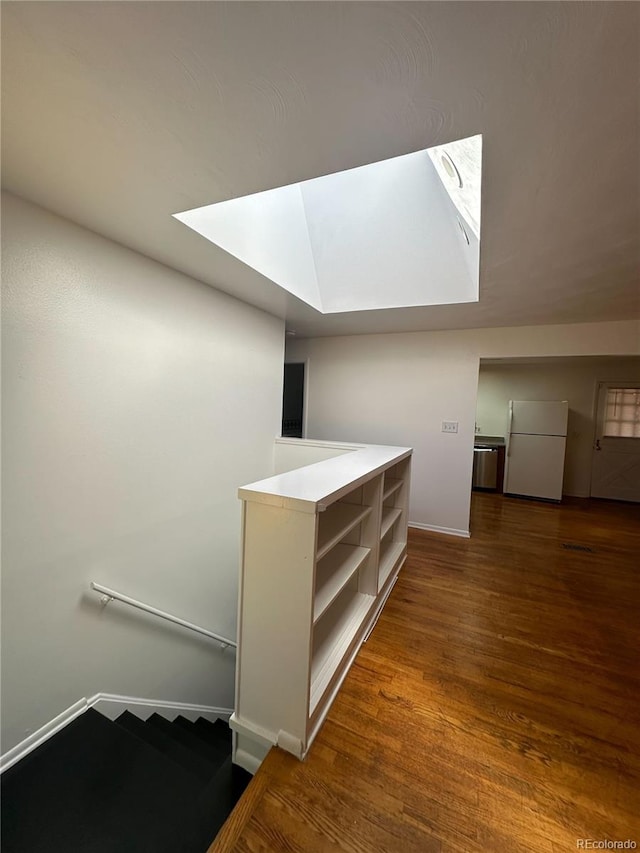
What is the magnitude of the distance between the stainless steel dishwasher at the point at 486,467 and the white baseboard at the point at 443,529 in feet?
7.14

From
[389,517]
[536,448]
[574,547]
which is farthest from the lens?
[536,448]

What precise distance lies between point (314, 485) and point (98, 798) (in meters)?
1.64

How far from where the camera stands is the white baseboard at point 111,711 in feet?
5.00

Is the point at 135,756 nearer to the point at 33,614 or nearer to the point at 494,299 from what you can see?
the point at 33,614

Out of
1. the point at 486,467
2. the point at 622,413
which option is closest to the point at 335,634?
the point at 486,467

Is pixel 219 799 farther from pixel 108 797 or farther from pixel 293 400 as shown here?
pixel 293 400

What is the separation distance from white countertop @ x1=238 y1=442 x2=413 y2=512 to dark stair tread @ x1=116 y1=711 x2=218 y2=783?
164 centimetres

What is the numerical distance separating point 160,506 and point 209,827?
1.54m

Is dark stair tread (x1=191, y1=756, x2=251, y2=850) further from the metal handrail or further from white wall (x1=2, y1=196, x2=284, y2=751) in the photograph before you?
white wall (x1=2, y1=196, x2=284, y2=751)

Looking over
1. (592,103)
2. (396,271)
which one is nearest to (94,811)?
(592,103)

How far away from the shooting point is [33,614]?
156 cm

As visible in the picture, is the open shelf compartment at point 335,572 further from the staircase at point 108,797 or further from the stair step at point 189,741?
the stair step at point 189,741

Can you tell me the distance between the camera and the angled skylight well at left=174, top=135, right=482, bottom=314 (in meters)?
2.14

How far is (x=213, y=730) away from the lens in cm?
250
